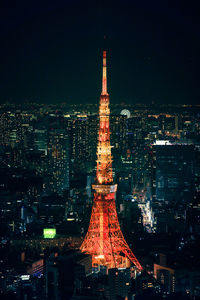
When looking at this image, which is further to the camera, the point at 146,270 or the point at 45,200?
the point at 45,200

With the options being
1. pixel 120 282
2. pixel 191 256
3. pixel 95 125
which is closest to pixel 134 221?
pixel 95 125

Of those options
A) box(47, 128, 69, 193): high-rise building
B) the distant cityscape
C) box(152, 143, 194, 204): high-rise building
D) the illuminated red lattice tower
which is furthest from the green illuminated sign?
box(152, 143, 194, 204): high-rise building

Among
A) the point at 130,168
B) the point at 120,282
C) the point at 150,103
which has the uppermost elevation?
the point at 150,103

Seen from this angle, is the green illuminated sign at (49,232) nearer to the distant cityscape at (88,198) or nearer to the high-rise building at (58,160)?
the distant cityscape at (88,198)

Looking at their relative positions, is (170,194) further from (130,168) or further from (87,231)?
(87,231)

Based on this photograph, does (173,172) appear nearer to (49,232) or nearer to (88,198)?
(88,198)

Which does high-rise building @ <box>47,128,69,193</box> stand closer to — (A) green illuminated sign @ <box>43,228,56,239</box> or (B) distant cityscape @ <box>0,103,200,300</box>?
(B) distant cityscape @ <box>0,103,200,300</box>
